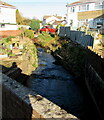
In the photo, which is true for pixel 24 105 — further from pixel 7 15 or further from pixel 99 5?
pixel 7 15

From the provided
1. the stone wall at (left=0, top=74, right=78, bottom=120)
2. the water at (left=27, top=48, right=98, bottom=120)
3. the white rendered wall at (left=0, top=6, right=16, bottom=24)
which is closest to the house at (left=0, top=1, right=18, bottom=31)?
the white rendered wall at (left=0, top=6, right=16, bottom=24)

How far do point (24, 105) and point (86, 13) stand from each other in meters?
28.5

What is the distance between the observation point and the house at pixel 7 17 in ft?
110

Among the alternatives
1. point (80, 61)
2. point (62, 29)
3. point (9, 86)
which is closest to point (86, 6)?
point (62, 29)

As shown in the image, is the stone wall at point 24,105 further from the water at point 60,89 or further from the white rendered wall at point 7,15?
the white rendered wall at point 7,15

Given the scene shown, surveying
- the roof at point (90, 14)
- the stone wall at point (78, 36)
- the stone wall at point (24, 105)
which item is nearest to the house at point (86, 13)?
the roof at point (90, 14)

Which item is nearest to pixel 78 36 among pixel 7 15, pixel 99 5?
pixel 99 5

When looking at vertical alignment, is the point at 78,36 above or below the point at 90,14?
below

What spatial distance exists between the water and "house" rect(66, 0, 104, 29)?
1348cm

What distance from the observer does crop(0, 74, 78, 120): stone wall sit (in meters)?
4.34

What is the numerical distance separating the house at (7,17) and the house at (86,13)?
1410 cm

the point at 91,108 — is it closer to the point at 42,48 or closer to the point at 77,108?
the point at 77,108

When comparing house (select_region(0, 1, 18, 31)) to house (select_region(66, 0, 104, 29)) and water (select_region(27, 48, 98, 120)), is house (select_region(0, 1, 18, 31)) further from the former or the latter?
water (select_region(27, 48, 98, 120))

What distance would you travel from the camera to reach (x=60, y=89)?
13.3m
